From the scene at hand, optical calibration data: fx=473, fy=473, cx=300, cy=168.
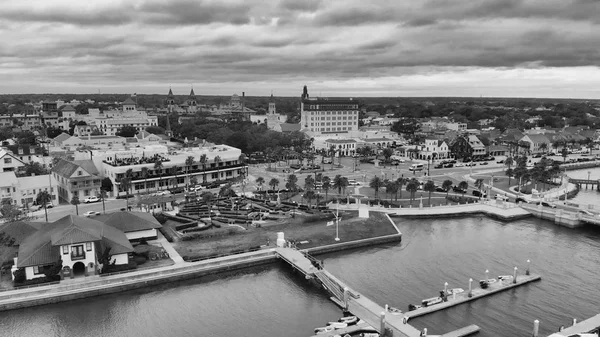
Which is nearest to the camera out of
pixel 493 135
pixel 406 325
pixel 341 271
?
pixel 406 325

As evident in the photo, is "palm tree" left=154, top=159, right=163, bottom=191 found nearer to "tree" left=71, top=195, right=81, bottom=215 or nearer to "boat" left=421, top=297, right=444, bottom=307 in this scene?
"tree" left=71, top=195, right=81, bottom=215

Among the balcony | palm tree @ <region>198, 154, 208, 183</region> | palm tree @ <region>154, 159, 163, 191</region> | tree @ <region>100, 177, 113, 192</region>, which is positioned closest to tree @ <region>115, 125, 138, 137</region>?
palm tree @ <region>198, 154, 208, 183</region>

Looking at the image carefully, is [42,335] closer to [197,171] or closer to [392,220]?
[392,220]

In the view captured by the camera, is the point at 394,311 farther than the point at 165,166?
No

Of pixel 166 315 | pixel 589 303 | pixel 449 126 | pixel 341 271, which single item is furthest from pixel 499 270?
pixel 449 126

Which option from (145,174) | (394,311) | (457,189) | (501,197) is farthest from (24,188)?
(501,197)

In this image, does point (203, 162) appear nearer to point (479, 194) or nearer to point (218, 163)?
point (218, 163)

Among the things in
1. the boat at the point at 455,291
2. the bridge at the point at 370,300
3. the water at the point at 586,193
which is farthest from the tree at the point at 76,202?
the water at the point at 586,193
